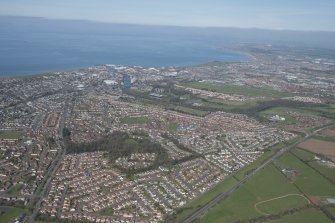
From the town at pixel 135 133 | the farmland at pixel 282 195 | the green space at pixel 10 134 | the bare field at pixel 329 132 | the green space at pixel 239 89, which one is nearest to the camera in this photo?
the farmland at pixel 282 195

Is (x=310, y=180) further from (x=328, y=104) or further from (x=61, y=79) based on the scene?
(x=61, y=79)

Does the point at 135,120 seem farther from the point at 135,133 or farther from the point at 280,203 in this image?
the point at 280,203

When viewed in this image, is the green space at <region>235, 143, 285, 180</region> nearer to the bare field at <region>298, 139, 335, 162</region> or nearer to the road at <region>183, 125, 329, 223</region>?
the road at <region>183, 125, 329, 223</region>

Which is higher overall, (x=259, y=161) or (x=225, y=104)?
(x=259, y=161)

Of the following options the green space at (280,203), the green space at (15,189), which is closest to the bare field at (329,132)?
the green space at (280,203)

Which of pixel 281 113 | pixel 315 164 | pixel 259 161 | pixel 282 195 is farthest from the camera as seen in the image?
pixel 281 113

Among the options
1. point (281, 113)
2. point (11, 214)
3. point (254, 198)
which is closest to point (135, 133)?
point (254, 198)

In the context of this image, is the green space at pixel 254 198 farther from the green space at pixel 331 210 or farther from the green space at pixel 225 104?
the green space at pixel 225 104
